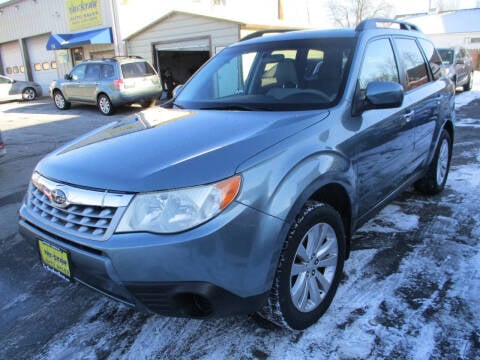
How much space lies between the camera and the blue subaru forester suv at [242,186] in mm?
1855

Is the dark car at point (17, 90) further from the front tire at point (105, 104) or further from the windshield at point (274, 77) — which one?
the windshield at point (274, 77)

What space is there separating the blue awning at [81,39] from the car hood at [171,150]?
616 inches

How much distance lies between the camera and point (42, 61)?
21.5m

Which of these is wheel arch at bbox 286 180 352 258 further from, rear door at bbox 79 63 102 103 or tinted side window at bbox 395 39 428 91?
rear door at bbox 79 63 102 103

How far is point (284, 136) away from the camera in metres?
2.20

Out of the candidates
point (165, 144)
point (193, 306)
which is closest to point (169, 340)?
point (193, 306)

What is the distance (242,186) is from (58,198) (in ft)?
3.29

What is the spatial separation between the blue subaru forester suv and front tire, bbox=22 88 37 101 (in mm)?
18156

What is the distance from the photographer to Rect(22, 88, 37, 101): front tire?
61.4ft

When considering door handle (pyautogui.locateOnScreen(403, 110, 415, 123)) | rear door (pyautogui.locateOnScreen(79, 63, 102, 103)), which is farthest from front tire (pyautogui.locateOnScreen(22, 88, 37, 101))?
door handle (pyautogui.locateOnScreen(403, 110, 415, 123))

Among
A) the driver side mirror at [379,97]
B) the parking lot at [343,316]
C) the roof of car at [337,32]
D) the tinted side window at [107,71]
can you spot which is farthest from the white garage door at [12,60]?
the driver side mirror at [379,97]

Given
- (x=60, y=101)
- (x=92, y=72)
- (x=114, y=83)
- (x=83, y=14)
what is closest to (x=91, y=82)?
(x=92, y=72)

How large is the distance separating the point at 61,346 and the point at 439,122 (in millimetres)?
3857

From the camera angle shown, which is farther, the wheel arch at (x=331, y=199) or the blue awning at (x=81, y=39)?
the blue awning at (x=81, y=39)
